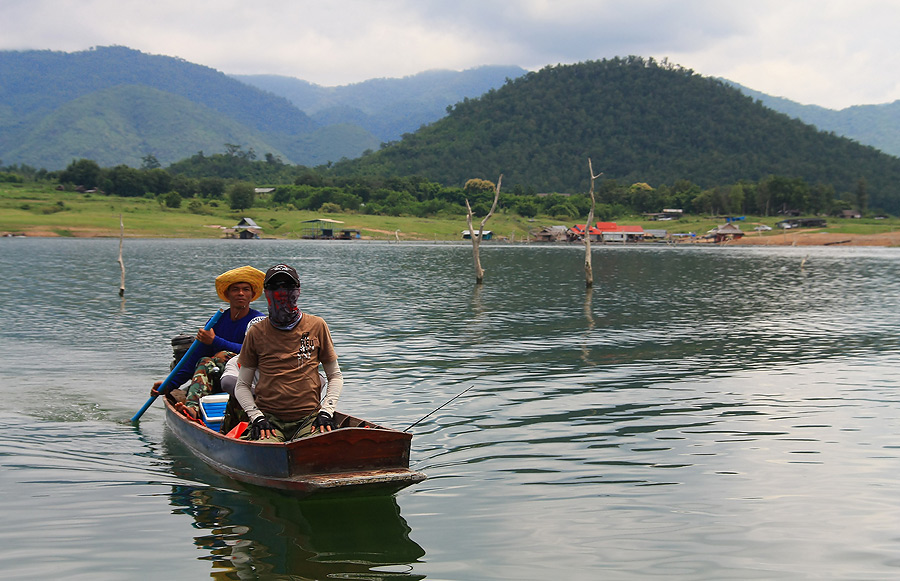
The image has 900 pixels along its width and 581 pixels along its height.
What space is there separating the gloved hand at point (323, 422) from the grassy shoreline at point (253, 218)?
441 ft

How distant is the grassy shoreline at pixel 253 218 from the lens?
133775 millimetres

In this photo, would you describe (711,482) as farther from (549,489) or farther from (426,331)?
(426,331)

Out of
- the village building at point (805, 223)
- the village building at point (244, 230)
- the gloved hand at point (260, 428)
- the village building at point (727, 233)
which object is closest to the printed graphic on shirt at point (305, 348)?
the gloved hand at point (260, 428)

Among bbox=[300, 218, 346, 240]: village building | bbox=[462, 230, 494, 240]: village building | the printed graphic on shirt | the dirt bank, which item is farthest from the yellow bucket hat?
the dirt bank

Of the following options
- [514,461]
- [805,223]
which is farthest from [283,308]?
[805,223]

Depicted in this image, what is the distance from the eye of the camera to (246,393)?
10.6 metres

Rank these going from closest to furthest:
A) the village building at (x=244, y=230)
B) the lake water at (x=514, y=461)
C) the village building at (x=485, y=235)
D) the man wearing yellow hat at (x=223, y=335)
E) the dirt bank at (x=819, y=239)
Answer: the lake water at (x=514, y=461) → the man wearing yellow hat at (x=223, y=335) → the village building at (x=244, y=230) → the dirt bank at (x=819, y=239) → the village building at (x=485, y=235)

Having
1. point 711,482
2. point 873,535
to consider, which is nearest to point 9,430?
point 711,482

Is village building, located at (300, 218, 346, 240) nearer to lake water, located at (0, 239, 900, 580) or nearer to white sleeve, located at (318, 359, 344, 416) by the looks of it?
lake water, located at (0, 239, 900, 580)

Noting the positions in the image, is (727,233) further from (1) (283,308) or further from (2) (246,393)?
(1) (283,308)

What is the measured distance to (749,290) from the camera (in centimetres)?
5322

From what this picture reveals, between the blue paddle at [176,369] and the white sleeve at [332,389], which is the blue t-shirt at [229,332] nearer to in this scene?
the blue paddle at [176,369]

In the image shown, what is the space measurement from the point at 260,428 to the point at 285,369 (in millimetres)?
919

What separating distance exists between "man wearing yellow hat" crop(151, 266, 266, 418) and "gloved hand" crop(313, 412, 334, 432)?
108 inches
